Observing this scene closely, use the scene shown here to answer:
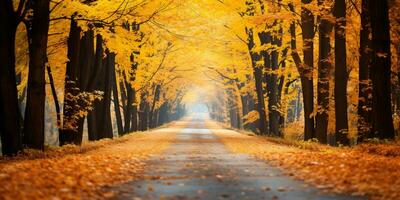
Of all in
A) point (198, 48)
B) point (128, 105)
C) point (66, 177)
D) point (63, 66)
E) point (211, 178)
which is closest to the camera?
point (66, 177)

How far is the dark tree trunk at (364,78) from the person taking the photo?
730 inches

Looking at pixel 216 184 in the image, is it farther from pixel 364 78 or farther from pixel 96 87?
pixel 96 87

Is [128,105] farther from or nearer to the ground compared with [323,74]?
nearer to the ground

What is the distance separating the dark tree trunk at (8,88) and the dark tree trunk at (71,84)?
4.25 metres

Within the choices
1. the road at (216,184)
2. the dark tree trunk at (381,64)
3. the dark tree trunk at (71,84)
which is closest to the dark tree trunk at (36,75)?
the dark tree trunk at (71,84)

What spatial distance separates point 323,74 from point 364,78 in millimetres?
1797

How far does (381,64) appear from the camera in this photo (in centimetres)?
1579

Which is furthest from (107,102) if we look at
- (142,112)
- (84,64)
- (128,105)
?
(142,112)

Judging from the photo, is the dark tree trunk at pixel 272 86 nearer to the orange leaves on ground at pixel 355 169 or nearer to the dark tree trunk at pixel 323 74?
the dark tree trunk at pixel 323 74

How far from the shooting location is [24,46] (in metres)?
22.6

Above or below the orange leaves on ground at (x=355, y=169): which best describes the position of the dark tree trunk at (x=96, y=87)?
above

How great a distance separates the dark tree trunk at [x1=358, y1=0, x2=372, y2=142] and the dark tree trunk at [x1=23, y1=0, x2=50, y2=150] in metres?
10.4

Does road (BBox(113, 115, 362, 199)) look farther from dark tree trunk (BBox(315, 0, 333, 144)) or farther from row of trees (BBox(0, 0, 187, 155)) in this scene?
dark tree trunk (BBox(315, 0, 333, 144))

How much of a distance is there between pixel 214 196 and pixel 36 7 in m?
10.2
